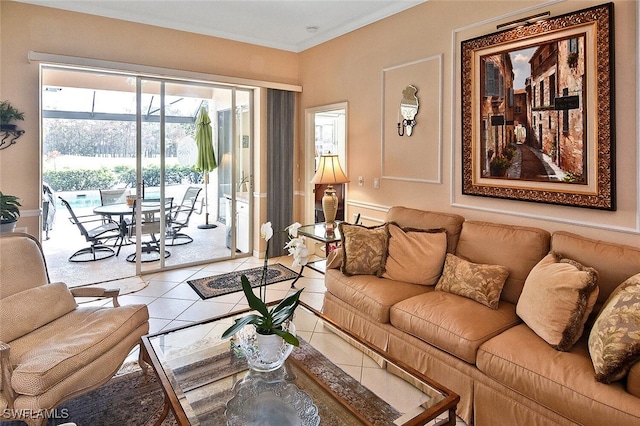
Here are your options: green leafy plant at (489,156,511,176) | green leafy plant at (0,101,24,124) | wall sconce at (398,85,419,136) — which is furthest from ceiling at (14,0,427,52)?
green leafy plant at (489,156,511,176)

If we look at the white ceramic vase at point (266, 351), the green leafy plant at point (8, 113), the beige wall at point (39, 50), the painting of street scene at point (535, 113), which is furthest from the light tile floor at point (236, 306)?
the green leafy plant at point (8, 113)

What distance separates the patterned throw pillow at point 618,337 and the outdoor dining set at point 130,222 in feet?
14.8

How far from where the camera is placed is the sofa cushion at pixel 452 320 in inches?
85.1

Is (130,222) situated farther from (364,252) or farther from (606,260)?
(606,260)

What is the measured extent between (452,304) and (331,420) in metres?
1.20

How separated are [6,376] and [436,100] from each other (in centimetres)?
356

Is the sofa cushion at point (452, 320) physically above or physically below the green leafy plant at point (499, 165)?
below

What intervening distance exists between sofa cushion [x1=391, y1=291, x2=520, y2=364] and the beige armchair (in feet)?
5.63

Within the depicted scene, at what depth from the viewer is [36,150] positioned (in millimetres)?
3893

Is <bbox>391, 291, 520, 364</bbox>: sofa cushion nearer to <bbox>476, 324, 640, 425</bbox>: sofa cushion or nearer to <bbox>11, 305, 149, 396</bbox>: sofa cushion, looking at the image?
<bbox>476, 324, 640, 425</bbox>: sofa cushion

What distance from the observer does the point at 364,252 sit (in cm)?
314

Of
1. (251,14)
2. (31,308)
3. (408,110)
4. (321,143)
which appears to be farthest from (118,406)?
(321,143)

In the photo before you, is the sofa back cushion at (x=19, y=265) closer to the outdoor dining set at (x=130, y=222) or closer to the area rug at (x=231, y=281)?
the area rug at (x=231, y=281)

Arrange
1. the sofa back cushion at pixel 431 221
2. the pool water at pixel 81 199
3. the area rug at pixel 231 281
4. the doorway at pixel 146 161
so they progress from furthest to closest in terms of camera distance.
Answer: the pool water at pixel 81 199 → the doorway at pixel 146 161 → the area rug at pixel 231 281 → the sofa back cushion at pixel 431 221
